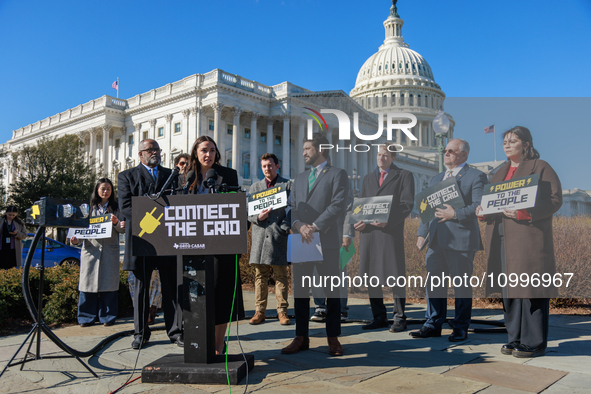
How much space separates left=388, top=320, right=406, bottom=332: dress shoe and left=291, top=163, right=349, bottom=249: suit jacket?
160cm

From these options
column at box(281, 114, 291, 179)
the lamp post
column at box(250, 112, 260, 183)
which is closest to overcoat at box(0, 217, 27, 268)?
the lamp post

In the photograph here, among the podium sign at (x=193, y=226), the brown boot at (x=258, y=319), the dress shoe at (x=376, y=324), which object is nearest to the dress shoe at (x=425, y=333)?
the dress shoe at (x=376, y=324)

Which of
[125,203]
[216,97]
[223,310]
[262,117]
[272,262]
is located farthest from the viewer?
[262,117]

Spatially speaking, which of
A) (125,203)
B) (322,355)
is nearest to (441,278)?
(322,355)

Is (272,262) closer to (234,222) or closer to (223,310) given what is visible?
(223,310)

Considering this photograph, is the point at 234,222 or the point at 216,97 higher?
the point at 216,97

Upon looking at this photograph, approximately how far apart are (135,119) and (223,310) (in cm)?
6363

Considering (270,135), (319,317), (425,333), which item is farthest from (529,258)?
(270,135)

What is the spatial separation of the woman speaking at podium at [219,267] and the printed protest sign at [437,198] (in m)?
2.45

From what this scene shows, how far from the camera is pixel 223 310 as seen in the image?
464 centimetres

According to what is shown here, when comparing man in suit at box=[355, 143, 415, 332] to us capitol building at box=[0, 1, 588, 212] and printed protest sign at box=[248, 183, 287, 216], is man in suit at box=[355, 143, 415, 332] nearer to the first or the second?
printed protest sign at box=[248, 183, 287, 216]

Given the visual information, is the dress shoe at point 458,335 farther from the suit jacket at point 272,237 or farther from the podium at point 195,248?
the podium at point 195,248

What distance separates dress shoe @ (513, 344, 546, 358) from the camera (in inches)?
190

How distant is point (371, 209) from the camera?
20.4 feet
